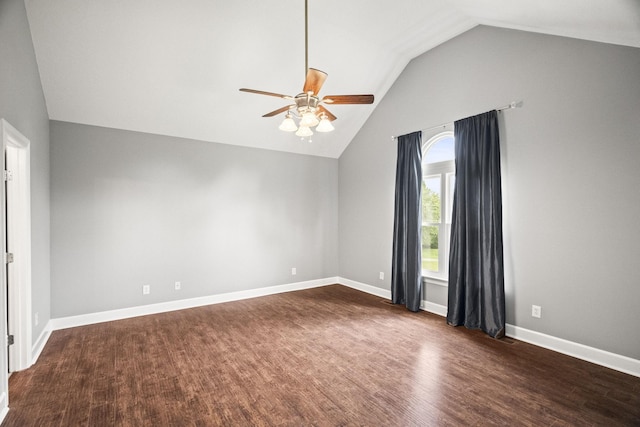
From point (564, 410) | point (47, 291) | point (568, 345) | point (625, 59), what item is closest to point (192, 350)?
point (47, 291)

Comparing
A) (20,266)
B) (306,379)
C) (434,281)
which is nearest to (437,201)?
(434,281)

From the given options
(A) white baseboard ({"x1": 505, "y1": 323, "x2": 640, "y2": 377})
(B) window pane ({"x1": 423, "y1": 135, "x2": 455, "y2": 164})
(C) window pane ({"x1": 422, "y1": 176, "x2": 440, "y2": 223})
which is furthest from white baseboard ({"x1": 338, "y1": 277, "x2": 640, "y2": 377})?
(B) window pane ({"x1": 423, "y1": 135, "x2": 455, "y2": 164})

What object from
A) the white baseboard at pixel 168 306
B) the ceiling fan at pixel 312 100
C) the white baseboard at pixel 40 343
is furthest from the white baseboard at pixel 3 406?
the ceiling fan at pixel 312 100

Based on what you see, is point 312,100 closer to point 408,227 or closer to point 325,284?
point 408,227

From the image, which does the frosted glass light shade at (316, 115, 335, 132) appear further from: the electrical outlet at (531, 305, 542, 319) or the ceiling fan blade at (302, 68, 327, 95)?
the electrical outlet at (531, 305, 542, 319)

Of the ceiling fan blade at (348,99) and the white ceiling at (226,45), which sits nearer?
the ceiling fan blade at (348,99)

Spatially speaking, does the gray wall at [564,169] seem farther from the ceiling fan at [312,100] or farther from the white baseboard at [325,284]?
the ceiling fan at [312,100]

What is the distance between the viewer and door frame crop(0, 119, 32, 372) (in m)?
→ 2.72

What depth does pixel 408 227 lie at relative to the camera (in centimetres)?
463

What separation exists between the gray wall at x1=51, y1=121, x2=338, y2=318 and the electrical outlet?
3583 mm

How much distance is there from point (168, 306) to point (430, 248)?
3.96 meters

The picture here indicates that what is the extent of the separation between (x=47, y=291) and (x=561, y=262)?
5705 millimetres

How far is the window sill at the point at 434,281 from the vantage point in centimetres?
426

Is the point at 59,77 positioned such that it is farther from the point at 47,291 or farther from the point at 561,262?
the point at 561,262
